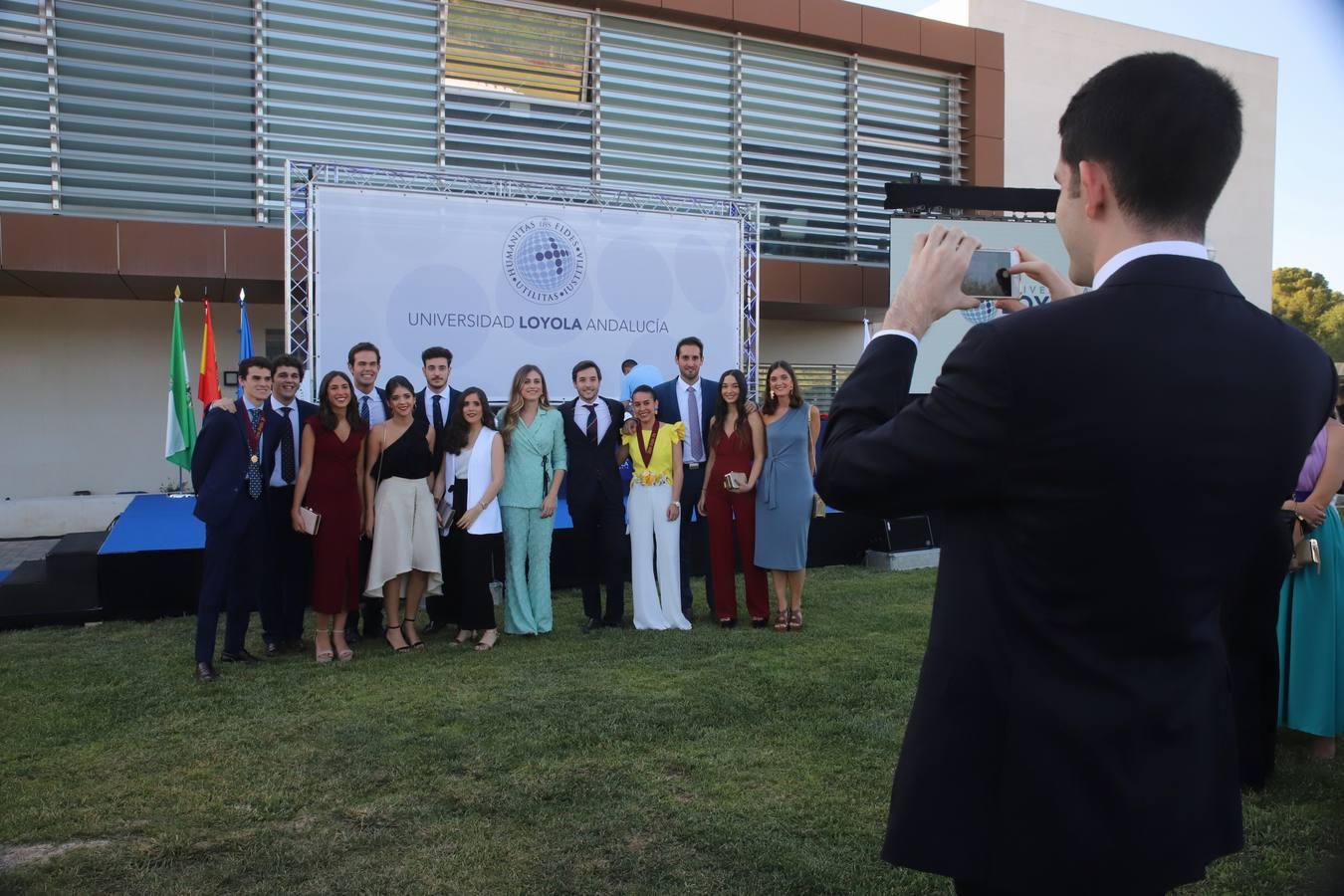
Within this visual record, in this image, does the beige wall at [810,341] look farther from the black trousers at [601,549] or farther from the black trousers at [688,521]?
the black trousers at [601,549]

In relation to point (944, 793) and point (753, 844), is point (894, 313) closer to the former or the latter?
point (944, 793)

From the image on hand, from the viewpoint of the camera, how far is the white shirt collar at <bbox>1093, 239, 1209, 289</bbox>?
1245 millimetres

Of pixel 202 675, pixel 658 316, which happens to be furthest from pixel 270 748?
pixel 658 316

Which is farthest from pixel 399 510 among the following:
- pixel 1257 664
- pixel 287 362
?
pixel 1257 664

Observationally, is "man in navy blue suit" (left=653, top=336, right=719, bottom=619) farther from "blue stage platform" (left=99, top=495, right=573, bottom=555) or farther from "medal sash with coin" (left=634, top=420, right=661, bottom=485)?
"blue stage platform" (left=99, top=495, right=573, bottom=555)

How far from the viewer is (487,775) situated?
4043 mm

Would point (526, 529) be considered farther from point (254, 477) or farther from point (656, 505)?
point (254, 477)

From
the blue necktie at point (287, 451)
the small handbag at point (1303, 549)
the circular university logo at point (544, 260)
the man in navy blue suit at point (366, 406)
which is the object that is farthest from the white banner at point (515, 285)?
the small handbag at point (1303, 549)

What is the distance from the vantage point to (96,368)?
513 inches

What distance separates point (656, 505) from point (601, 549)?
55 cm

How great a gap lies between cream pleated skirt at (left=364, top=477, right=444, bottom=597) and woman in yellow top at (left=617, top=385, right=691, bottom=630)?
149 cm

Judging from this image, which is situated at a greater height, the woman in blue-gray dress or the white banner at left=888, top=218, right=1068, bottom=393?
the white banner at left=888, top=218, right=1068, bottom=393

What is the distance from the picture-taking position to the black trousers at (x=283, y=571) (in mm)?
6402

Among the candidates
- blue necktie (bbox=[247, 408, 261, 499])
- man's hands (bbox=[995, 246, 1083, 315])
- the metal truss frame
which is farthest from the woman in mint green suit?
man's hands (bbox=[995, 246, 1083, 315])
